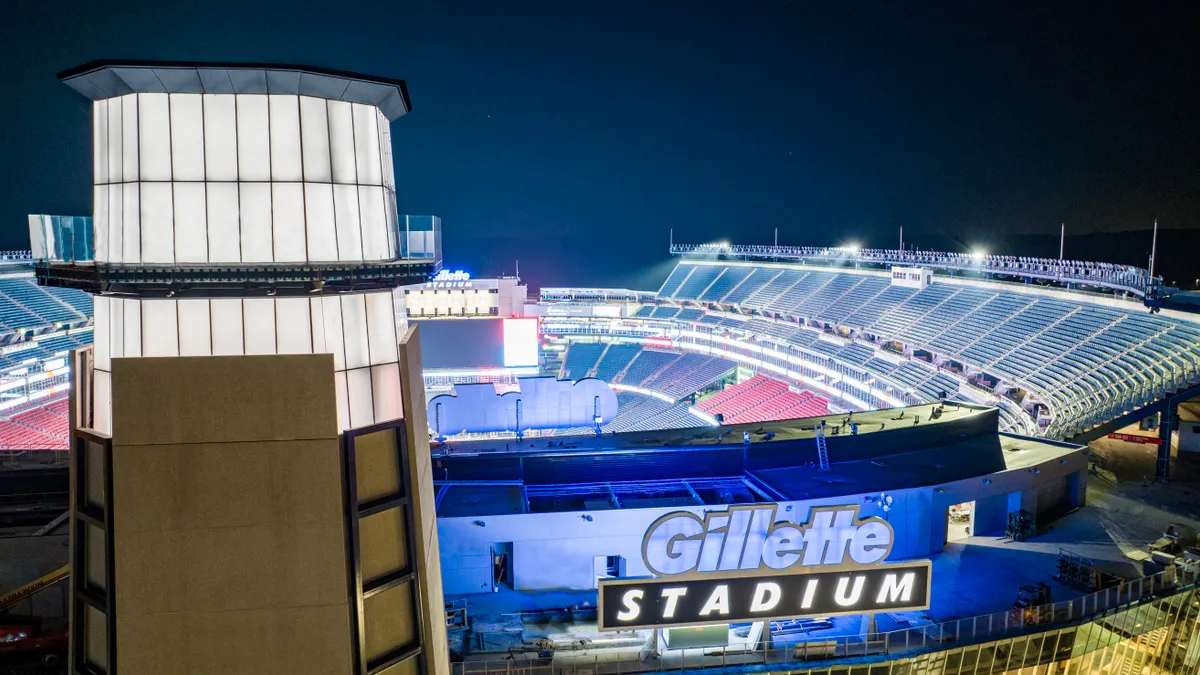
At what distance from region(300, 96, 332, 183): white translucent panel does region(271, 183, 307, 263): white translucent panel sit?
0.67 ft

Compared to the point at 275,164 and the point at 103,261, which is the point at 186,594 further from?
the point at 275,164

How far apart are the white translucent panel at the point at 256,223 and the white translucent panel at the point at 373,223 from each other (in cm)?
84

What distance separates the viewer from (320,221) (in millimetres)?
6578

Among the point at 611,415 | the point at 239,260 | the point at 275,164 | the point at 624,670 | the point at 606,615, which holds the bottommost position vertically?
the point at 624,670

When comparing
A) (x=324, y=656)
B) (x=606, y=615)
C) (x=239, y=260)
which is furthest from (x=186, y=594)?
(x=606, y=615)

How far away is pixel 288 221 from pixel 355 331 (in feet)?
3.83

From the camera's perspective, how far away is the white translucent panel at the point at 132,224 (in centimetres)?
628

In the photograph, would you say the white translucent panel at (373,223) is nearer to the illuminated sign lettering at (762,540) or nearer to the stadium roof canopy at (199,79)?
the stadium roof canopy at (199,79)

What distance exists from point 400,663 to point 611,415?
67.3 ft

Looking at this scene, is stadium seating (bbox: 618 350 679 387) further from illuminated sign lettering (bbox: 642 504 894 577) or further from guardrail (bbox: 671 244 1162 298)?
illuminated sign lettering (bbox: 642 504 894 577)

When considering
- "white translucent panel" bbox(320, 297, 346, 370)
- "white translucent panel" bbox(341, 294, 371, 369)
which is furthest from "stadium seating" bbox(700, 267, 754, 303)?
"white translucent panel" bbox(320, 297, 346, 370)

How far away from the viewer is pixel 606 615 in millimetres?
13500

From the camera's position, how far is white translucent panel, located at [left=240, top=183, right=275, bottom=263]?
6348 millimetres

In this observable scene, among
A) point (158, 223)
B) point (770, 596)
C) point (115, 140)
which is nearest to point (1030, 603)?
point (770, 596)
